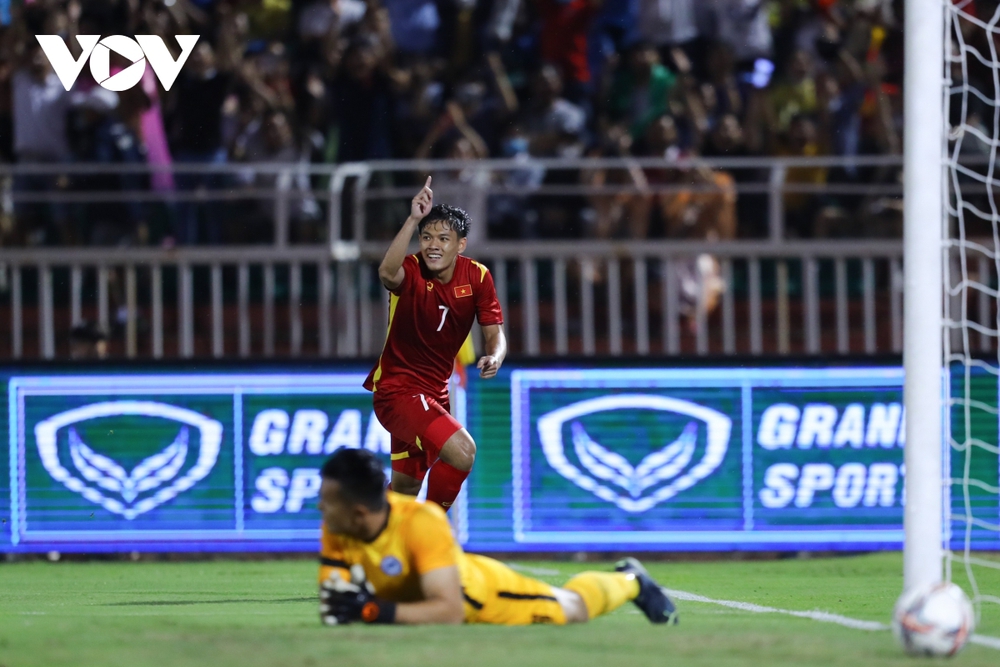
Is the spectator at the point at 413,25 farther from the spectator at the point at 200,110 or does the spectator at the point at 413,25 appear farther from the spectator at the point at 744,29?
the spectator at the point at 744,29

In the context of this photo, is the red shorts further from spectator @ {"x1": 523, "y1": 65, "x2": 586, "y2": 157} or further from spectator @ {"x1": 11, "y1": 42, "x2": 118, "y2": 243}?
spectator @ {"x1": 11, "y1": 42, "x2": 118, "y2": 243}

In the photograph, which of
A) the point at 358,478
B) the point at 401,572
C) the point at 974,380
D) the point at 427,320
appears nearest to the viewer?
the point at 358,478

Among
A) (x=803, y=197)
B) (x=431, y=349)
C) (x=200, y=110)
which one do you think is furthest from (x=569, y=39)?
(x=431, y=349)

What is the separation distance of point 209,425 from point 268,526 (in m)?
0.91

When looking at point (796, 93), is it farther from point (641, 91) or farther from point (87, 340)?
point (87, 340)

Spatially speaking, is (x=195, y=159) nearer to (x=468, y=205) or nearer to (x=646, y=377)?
(x=468, y=205)

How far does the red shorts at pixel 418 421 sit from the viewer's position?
8.67 metres

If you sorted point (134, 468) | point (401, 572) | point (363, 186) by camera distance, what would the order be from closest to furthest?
point (401, 572), point (134, 468), point (363, 186)

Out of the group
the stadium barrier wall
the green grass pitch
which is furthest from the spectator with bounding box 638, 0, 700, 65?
the green grass pitch

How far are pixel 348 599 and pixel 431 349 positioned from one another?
3.29 metres

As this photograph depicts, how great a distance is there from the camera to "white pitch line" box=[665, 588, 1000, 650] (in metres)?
6.43

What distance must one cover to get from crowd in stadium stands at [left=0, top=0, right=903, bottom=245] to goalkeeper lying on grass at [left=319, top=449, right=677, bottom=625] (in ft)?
24.5

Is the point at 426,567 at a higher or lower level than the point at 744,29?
lower

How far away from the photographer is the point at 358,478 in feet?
18.2
